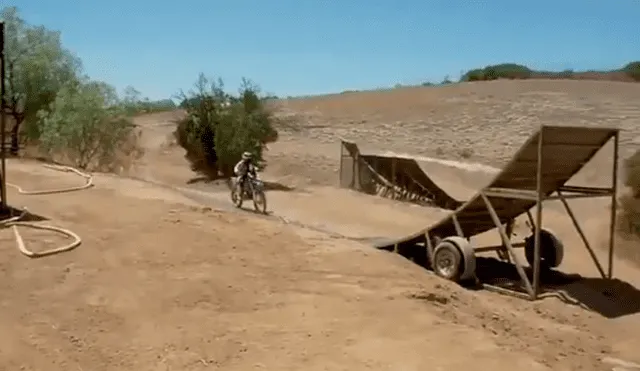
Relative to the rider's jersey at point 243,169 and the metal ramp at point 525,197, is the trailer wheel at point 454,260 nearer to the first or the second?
the metal ramp at point 525,197

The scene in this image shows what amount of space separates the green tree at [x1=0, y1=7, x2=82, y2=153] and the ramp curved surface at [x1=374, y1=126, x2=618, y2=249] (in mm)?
17371

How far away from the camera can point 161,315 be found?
9789 mm

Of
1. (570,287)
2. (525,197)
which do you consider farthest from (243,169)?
(570,287)

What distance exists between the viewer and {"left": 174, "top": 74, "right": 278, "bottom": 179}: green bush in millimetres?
31000

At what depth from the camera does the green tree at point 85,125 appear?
89.1 ft

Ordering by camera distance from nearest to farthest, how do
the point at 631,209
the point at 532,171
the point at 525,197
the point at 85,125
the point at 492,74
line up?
the point at 525,197
the point at 532,171
the point at 631,209
the point at 85,125
the point at 492,74

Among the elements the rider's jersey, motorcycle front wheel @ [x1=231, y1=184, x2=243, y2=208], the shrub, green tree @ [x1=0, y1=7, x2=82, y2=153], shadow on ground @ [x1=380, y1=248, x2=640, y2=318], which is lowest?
the shrub

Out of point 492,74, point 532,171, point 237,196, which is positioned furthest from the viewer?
point 492,74

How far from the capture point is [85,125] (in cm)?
2778

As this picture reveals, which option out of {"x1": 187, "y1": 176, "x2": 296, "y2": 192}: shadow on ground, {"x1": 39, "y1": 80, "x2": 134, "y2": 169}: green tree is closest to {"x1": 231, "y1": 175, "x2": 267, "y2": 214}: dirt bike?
{"x1": 187, "y1": 176, "x2": 296, "y2": 192}: shadow on ground

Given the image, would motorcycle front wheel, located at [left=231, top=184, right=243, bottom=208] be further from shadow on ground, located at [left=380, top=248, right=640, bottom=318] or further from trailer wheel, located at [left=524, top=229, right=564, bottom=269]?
trailer wheel, located at [left=524, top=229, right=564, bottom=269]

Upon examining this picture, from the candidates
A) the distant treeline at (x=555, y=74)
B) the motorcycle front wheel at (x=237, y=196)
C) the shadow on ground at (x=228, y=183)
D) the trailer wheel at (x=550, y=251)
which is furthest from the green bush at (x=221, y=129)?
the distant treeline at (x=555, y=74)

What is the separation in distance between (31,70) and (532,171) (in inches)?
783

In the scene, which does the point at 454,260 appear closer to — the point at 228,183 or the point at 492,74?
the point at 228,183
